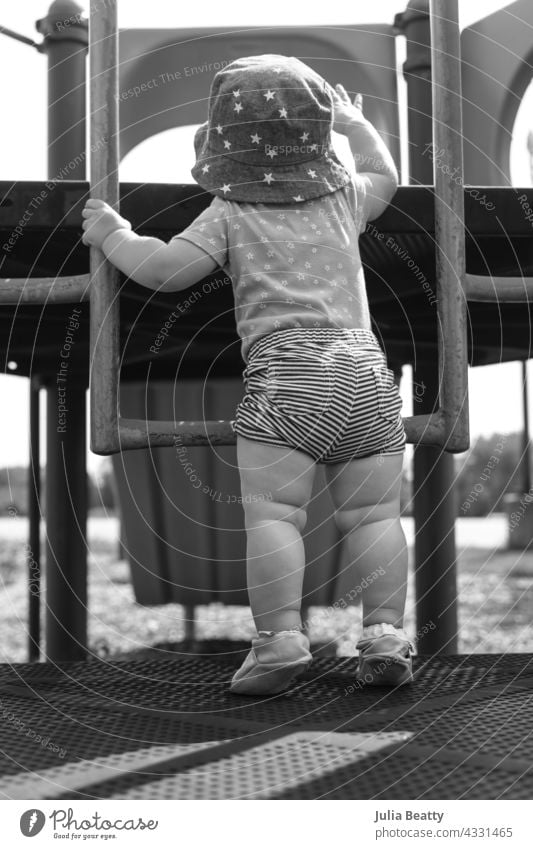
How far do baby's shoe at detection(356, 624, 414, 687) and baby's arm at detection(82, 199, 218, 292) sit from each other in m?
0.53

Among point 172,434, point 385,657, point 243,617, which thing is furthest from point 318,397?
point 243,617

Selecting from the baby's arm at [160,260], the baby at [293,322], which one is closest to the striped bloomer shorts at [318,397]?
the baby at [293,322]

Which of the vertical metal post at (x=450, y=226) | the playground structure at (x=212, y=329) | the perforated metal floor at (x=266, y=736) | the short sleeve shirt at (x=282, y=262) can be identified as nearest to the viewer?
the perforated metal floor at (x=266, y=736)

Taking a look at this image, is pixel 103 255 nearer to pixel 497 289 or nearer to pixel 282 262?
pixel 282 262

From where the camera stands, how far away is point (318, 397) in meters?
1.22

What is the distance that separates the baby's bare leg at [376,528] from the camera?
122cm

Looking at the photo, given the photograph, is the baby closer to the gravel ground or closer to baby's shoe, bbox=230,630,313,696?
baby's shoe, bbox=230,630,313,696

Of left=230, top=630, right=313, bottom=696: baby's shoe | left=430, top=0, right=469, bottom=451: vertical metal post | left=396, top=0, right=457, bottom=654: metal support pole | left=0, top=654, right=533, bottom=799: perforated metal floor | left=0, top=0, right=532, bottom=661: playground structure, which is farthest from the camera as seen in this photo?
left=396, top=0, right=457, bottom=654: metal support pole

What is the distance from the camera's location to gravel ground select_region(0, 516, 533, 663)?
4098mm

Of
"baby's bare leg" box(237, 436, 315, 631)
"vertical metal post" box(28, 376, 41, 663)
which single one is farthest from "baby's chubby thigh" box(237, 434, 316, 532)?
"vertical metal post" box(28, 376, 41, 663)

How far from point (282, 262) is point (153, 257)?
173 mm

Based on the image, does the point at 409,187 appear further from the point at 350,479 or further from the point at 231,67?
the point at 350,479

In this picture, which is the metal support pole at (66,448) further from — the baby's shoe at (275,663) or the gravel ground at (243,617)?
the baby's shoe at (275,663)
